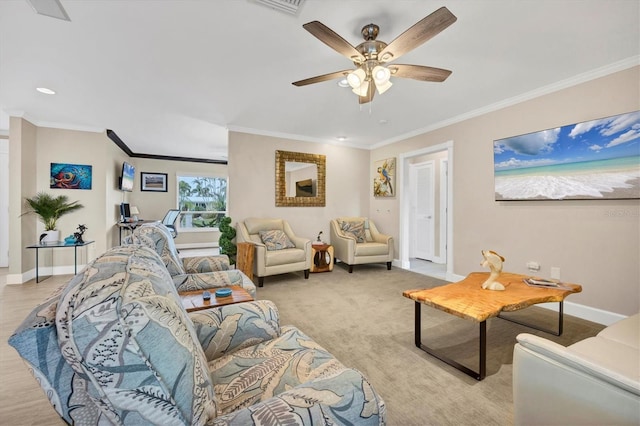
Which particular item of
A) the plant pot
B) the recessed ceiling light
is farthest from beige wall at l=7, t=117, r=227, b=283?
the recessed ceiling light

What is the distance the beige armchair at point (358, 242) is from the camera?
470 cm

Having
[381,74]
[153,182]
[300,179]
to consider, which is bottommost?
[300,179]

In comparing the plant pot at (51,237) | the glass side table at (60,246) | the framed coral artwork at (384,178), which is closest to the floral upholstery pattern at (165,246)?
the glass side table at (60,246)

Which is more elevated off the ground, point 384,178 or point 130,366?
point 384,178

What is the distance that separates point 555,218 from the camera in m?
3.01

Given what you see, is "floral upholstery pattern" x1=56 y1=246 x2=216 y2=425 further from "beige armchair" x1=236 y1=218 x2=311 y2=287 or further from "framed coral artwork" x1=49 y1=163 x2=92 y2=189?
"framed coral artwork" x1=49 y1=163 x2=92 y2=189

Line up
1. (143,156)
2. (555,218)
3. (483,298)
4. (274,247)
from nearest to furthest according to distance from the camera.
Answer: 1. (483,298)
2. (555,218)
3. (274,247)
4. (143,156)

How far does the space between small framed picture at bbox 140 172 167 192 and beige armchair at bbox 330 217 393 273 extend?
497cm

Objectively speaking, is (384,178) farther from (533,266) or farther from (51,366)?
(51,366)

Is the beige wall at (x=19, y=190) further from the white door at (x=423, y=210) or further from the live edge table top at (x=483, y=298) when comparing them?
the white door at (x=423, y=210)

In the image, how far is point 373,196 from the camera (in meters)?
5.84

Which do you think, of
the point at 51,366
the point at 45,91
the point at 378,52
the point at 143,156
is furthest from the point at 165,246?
the point at 143,156

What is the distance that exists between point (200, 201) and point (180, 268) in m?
6.07

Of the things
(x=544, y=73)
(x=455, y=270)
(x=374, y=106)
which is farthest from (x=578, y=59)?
(x=455, y=270)
